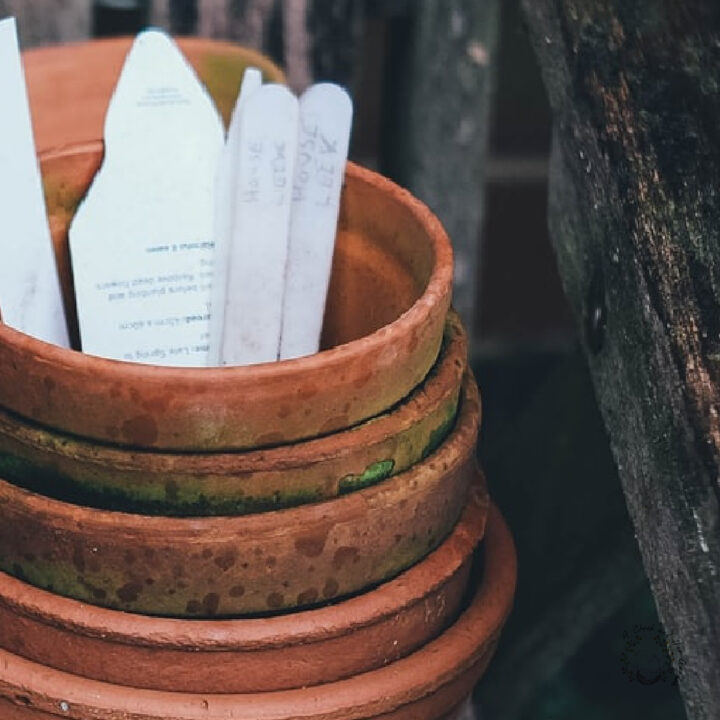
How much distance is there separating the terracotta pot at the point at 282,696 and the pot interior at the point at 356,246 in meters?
0.30

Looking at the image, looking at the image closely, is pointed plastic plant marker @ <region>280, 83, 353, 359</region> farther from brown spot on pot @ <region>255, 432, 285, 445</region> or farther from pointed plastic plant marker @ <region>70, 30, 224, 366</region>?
brown spot on pot @ <region>255, 432, 285, 445</region>

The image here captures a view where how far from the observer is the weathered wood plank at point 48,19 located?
164 centimetres

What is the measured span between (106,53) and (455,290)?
651 millimetres

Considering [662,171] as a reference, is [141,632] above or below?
below

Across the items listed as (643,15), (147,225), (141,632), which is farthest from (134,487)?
(643,15)

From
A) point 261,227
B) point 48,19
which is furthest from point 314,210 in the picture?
point 48,19

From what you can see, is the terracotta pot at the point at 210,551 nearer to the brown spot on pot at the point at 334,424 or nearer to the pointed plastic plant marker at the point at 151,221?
the brown spot on pot at the point at 334,424

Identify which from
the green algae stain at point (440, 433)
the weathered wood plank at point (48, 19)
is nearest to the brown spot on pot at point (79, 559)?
the green algae stain at point (440, 433)

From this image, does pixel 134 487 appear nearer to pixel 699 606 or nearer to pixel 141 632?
pixel 141 632

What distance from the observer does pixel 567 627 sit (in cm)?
167

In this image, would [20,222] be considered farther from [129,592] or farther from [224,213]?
[129,592]

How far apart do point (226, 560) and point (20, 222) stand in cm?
41

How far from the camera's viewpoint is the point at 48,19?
5.42 feet

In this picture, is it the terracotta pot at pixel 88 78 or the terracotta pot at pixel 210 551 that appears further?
the terracotta pot at pixel 88 78
